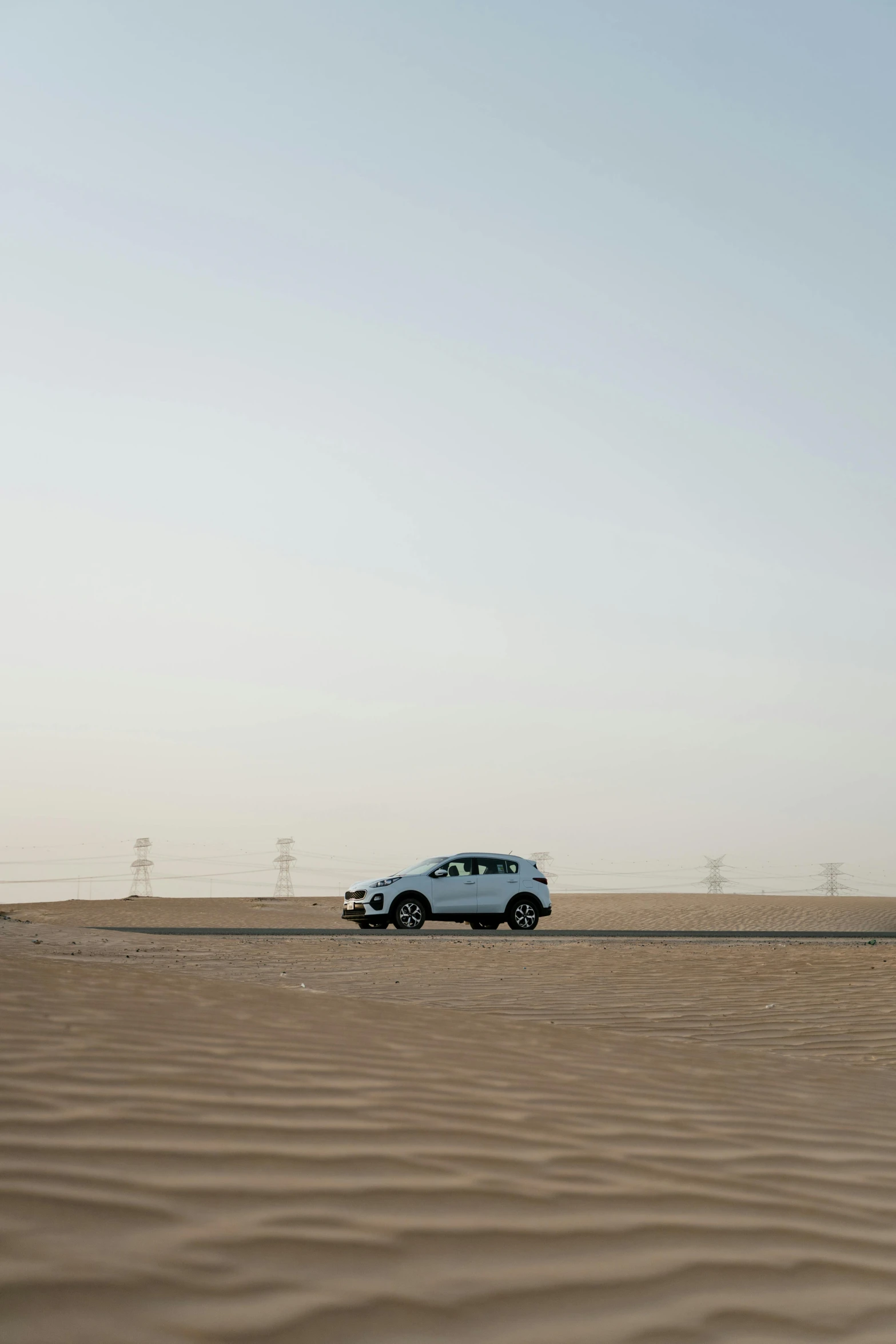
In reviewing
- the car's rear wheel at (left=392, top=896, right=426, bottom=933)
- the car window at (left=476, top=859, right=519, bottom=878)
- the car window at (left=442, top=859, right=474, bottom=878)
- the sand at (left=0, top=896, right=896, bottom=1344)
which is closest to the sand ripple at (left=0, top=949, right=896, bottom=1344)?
the sand at (left=0, top=896, right=896, bottom=1344)

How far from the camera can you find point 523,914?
879 inches

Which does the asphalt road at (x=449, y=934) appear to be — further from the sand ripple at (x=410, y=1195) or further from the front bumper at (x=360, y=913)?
the sand ripple at (x=410, y=1195)

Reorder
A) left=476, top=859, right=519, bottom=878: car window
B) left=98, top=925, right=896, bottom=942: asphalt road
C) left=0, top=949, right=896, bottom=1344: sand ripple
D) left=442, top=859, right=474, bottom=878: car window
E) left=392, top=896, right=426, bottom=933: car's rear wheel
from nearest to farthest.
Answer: left=0, top=949, right=896, bottom=1344: sand ripple, left=98, top=925, right=896, bottom=942: asphalt road, left=392, top=896, right=426, bottom=933: car's rear wheel, left=442, top=859, right=474, bottom=878: car window, left=476, top=859, right=519, bottom=878: car window

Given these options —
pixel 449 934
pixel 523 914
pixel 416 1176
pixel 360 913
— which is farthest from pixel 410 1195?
pixel 523 914

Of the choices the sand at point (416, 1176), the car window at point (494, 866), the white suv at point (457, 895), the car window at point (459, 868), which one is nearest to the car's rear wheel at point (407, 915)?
the white suv at point (457, 895)

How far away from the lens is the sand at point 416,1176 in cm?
260

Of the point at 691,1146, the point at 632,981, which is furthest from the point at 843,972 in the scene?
the point at 691,1146

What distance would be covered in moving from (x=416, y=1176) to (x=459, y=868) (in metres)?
18.6

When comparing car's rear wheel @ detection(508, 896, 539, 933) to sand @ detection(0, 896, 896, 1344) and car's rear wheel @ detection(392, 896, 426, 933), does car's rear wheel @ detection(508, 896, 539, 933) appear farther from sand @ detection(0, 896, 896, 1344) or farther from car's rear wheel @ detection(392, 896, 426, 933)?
sand @ detection(0, 896, 896, 1344)

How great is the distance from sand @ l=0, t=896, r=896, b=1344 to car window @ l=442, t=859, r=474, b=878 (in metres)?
13.9

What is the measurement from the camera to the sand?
8.52 feet

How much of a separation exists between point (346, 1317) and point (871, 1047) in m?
6.87

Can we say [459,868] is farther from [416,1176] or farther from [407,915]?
[416,1176]

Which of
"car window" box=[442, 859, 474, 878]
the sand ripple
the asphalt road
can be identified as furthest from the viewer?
"car window" box=[442, 859, 474, 878]
